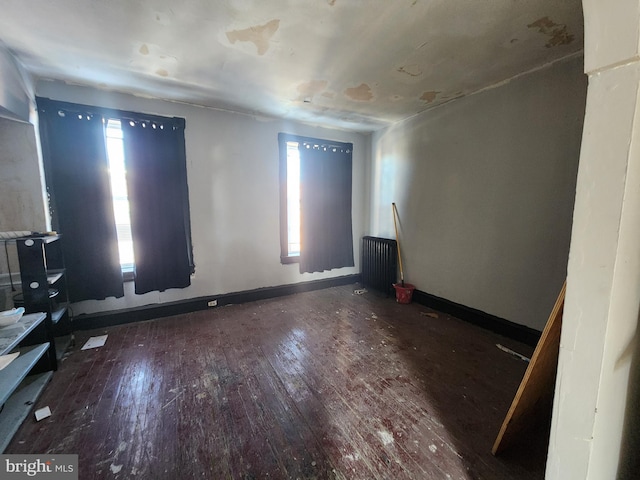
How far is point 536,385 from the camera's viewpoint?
1.27 metres

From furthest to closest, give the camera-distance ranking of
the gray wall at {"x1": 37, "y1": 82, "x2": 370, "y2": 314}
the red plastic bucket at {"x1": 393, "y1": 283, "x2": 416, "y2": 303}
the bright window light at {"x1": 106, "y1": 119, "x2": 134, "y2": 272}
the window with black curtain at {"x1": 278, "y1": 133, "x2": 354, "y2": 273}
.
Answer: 1. the window with black curtain at {"x1": 278, "y1": 133, "x2": 354, "y2": 273}
2. the red plastic bucket at {"x1": 393, "y1": 283, "x2": 416, "y2": 303}
3. the gray wall at {"x1": 37, "y1": 82, "x2": 370, "y2": 314}
4. the bright window light at {"x1": 106, "y1": 119, "x2": 134, "y2": 272}

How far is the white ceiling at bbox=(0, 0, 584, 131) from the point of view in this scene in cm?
155

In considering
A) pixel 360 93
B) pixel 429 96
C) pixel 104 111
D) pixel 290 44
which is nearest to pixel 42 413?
pixel 104 111

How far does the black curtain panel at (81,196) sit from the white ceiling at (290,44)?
0.39m

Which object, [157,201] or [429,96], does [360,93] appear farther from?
[157,201]

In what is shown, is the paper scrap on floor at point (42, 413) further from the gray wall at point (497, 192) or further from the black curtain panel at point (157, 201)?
the gray wall at point (497, 192)

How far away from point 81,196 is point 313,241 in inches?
107

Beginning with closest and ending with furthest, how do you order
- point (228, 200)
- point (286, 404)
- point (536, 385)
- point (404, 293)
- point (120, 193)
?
point (536, 385), point (286, 404), point (120, 193), point (228, 200), point (404, 293)

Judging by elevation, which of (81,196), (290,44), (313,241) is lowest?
(313,241)

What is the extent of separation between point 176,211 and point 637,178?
3.44m

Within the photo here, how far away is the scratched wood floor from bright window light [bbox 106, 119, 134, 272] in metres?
0.81

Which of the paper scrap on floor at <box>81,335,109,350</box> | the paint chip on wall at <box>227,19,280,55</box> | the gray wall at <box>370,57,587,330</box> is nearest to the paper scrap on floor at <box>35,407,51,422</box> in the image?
the paper scrap on floor at <box>81,335,109,350</box>

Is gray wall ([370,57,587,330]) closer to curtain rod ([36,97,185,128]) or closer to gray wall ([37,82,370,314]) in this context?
gray wall ([37,82,370,314])

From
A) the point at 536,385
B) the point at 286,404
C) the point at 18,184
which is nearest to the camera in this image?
the point at 536,385
